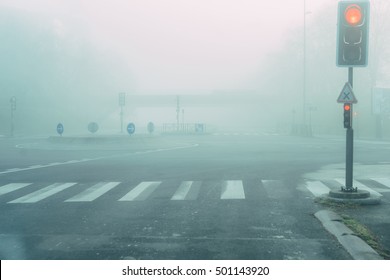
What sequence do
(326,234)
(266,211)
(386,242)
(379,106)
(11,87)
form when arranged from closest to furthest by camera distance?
(386,242) → (326,234) → (266,211) → (379,106) → (11,87)

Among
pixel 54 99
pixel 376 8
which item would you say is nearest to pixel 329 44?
pixel 376 8

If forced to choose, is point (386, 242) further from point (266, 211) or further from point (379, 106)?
point (379, 106)

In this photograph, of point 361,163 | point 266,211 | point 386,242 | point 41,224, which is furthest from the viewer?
point 361,163

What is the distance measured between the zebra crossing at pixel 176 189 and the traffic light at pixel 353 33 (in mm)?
2985

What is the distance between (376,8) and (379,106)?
9.17 m

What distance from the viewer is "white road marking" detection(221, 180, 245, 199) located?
37.1 feet

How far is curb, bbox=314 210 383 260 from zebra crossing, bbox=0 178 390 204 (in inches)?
97.2

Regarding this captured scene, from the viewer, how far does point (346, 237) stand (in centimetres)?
701

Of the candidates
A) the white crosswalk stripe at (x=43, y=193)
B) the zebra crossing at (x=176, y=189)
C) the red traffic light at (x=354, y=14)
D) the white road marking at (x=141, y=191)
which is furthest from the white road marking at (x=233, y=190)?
the red traffic light at (x=354, y=14)

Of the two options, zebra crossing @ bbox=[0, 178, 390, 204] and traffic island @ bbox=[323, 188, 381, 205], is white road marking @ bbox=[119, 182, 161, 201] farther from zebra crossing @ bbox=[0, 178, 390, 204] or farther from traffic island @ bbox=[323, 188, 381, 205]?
traffic island @ bbox=[323, 188, 381, 205]

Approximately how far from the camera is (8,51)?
68125 mm

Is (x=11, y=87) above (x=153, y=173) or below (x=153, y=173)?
above

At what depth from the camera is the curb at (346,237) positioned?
610cm

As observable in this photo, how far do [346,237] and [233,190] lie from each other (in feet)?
17.5
